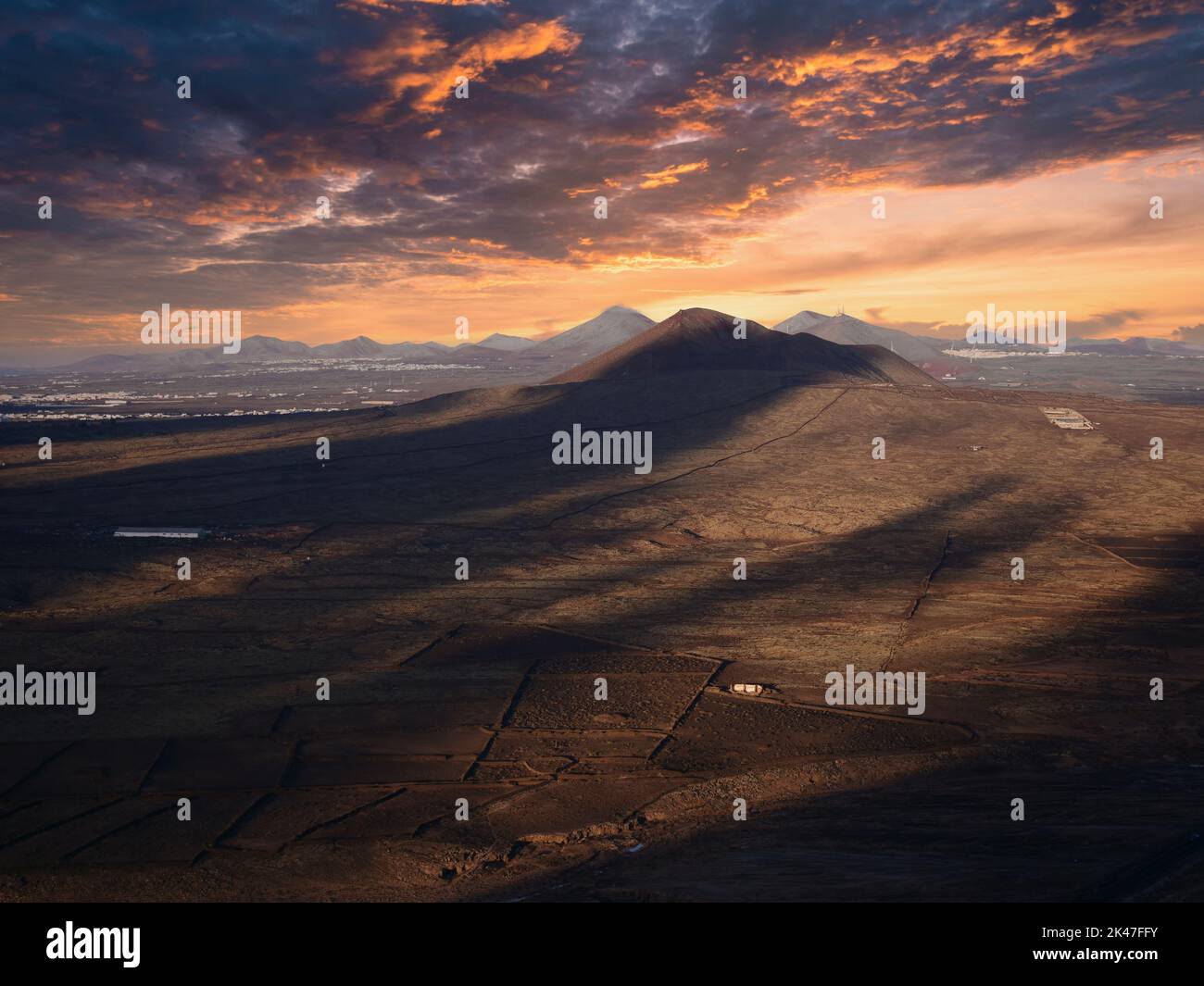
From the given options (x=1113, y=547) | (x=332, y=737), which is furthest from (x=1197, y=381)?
(x=332, y=737)

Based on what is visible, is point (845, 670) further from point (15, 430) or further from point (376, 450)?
point (15, 430)

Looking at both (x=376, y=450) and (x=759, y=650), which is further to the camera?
(x=376, y=450)

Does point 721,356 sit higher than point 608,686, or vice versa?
point 721,356

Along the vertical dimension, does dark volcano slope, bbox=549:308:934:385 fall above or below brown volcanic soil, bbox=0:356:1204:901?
above

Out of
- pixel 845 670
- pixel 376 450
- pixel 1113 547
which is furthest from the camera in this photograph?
pixel 376 450
